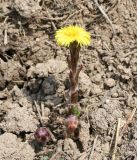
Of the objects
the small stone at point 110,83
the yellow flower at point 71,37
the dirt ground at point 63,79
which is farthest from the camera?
the small stone at point 110,83

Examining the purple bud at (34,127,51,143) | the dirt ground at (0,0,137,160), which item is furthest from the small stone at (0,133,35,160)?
the purple bud at (34,127,51,143)

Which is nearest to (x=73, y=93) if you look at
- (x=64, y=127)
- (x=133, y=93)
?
(x=64, y=127)

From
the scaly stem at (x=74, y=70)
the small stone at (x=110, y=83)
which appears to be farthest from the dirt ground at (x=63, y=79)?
the scaly stem at (x=74, y=70)

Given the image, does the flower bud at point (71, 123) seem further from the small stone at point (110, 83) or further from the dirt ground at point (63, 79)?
the small stone at point (110, 83)

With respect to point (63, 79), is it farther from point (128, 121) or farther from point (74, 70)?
point (128, 121)

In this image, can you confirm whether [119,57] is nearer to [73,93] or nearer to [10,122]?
[73,93]

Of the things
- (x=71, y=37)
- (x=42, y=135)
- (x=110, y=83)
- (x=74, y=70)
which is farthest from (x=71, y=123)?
(x=71, y=37)
